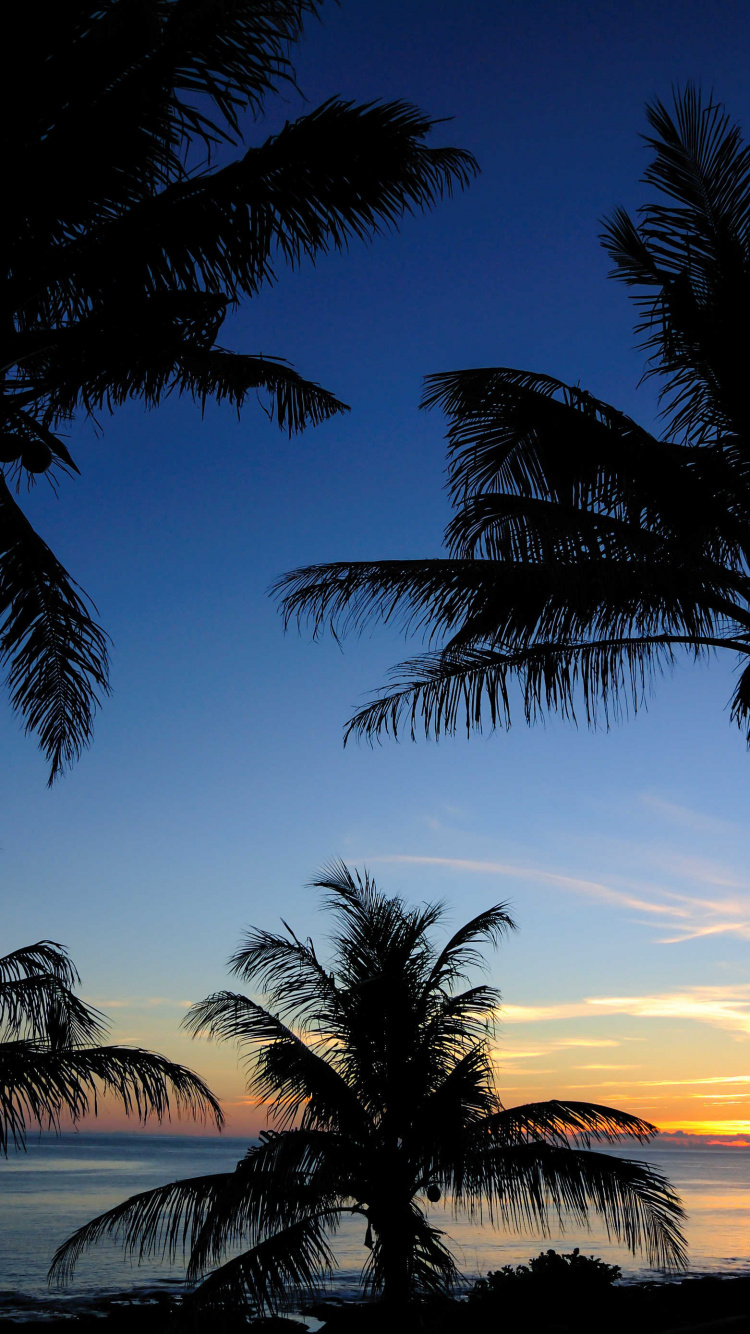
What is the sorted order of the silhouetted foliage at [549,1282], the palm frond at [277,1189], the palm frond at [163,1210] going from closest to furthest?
the palm frond at [277,1189]
the palm frond at [163,1210]
the silhouetted foliage at [549,1282]

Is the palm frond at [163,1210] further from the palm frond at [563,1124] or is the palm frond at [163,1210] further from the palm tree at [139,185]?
the palm tree at [139,185]

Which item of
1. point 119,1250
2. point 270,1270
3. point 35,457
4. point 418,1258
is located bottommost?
point 119,1250

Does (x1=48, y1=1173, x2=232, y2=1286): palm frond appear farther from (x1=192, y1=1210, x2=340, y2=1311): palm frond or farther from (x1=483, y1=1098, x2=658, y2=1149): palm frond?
(x1=483, y1=1098, x2=658, y2=1149): palm frond

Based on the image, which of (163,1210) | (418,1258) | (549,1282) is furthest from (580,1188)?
(549,1282)

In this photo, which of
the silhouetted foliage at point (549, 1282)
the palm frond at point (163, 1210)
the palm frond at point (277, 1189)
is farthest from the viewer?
the silhouetted foliage at point (549, 1282)

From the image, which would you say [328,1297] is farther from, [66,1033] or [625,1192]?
[66,1033]

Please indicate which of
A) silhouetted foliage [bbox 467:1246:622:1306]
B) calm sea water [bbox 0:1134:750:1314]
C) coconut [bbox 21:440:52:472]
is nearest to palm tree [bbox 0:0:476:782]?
coconut [bbox 21:440:52:472]

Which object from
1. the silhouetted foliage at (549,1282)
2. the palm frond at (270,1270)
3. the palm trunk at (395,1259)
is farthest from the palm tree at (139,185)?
the silhouetted foliage at (549,1282)

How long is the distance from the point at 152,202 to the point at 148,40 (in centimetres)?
60

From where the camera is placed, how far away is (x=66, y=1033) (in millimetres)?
7742

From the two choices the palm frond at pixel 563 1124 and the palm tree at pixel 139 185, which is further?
the palm frond at pixel 563 1124

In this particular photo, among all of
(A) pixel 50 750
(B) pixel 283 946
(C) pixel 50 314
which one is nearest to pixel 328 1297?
(B) pixel 283 946

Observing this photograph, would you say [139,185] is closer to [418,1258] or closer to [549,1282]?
[418,1258]

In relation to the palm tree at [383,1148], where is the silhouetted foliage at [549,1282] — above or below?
below
